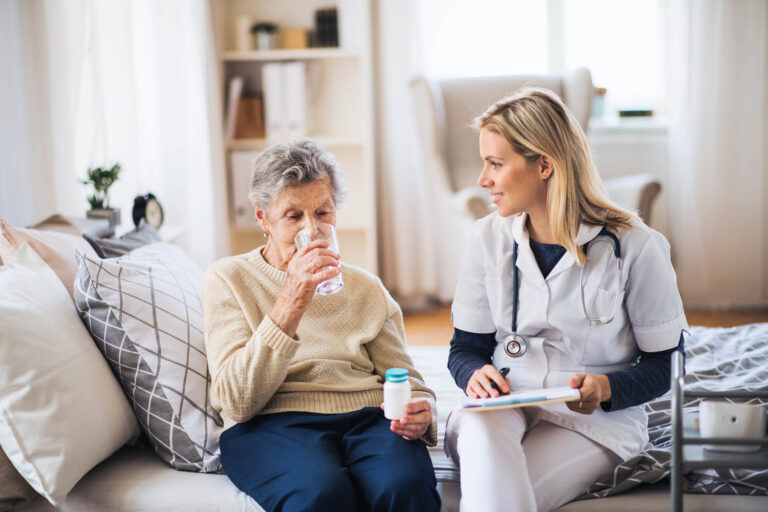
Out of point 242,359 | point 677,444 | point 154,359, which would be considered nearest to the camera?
point 677,444

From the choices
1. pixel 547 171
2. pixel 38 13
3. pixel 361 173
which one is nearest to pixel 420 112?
pixel 361 173

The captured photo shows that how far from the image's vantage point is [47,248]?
1.78m

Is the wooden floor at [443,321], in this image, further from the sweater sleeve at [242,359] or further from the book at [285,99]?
the sweater sleeve at [242,359]

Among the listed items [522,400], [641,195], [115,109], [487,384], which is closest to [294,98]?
[115,109]

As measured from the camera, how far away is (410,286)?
4.41m

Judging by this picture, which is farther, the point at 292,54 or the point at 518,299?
the point at 292,54

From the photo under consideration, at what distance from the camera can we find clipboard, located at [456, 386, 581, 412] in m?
1.42

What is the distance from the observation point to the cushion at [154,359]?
64.2 inches

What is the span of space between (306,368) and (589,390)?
1.81 ft

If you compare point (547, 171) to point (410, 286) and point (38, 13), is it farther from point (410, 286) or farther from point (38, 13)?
point (410, 286)

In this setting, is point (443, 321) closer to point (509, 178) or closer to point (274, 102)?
point (274, 102)

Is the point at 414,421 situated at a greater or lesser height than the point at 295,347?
lesser

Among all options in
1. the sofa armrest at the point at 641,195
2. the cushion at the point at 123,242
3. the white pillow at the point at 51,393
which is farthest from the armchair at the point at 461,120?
the white pillow at the point at 51,393

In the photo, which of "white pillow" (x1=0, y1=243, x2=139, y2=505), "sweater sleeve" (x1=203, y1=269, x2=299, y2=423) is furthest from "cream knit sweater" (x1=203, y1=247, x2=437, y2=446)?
"white pillow" (x1=0, y1=243, x2=139, y2=505)
